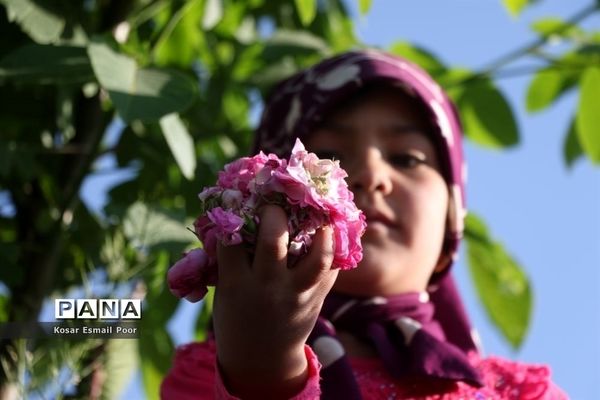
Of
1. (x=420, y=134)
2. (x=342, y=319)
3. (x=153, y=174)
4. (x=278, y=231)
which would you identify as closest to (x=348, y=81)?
(x=420, y=134)

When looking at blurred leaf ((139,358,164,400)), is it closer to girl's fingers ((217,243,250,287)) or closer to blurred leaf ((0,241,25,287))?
blurred leaf ((0,241,25,287))

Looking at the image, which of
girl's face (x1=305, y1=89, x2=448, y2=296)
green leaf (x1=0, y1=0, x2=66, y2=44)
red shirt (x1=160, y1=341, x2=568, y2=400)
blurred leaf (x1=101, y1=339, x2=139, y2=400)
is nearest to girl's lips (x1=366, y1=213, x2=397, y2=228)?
girl's face (x1=305, y1=89, x2=448, y2=296)

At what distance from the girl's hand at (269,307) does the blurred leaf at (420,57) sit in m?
0.91

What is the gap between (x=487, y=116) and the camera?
154 centimetres

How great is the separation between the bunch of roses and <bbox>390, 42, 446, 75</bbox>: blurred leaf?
0.91 metres

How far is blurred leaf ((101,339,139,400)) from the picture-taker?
46.4 inches

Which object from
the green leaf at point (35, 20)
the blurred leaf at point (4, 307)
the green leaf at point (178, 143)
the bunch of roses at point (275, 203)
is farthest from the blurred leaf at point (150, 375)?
the bunch of roses at point (275, 203)

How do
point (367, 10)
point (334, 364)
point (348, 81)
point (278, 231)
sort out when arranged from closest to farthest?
point (278, 231) < point (334, 364) < point (348, 81) < point (367, 10)

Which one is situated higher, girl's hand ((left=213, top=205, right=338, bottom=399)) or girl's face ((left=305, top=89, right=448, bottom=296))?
girl's hand ((left=213, top=205, right=338, bottom=399))

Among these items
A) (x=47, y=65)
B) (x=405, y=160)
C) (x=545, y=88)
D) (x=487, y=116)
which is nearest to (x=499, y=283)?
(x=487, y=116)

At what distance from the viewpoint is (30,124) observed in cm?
140

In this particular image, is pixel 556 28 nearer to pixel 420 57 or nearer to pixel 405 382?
pixel 420 57

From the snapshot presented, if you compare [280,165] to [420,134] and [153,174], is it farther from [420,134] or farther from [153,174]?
[153,174]

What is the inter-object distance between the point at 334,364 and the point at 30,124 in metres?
0.59
